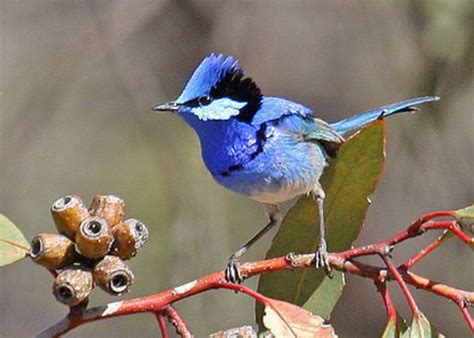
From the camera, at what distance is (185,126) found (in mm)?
5152

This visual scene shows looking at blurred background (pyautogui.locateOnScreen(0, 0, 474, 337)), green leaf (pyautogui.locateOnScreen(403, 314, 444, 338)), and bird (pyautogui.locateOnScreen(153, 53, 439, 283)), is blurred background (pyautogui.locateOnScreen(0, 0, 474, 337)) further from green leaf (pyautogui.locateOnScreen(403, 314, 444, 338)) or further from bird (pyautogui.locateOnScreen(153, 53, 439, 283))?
green leaf (pyautogui.locateOnScreen(403, 314, 444, 338))

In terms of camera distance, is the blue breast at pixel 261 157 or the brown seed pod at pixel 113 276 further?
the blue breast at pixel 261 157

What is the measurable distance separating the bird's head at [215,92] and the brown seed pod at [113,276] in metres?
0.97

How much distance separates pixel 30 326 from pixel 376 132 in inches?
160

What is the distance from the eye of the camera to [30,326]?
5.97 metres

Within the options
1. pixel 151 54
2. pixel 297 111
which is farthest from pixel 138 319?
pixel 297 111

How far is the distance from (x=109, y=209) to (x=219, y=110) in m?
1.11

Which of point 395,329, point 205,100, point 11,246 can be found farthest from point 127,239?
point 205,100

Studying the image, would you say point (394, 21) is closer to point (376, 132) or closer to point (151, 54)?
point (151, 54)

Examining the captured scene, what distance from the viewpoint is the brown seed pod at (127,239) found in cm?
196

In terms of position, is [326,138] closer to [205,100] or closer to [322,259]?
[205,100]

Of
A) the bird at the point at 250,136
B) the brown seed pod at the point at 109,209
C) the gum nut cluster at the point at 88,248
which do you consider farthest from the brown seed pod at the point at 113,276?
the bird at the point at 250,136

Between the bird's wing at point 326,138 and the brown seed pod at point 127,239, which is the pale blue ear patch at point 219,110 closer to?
the bird's wing at point 326,138

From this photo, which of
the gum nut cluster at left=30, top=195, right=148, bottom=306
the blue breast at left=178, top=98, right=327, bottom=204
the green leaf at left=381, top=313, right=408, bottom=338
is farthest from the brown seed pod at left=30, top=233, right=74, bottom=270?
the blue breast at left=178, top=98, right=327, bottom=204
